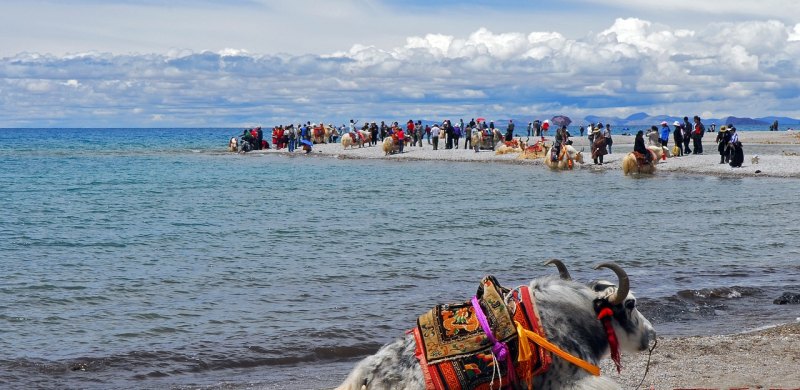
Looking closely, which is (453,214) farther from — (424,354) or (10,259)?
(424,354)

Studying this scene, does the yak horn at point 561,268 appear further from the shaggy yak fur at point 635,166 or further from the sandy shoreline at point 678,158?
the shaggy yak fur at point 635,166

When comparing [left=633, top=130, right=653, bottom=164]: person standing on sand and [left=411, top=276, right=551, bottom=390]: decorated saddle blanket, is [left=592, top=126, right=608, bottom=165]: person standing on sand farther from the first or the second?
[left=411, top=276, right=551, bottom=390]: decorated saddle blanket

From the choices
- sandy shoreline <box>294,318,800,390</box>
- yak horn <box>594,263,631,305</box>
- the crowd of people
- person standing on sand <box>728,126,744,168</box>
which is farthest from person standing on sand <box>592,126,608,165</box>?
yak horn <box>594,263,631,305</box>

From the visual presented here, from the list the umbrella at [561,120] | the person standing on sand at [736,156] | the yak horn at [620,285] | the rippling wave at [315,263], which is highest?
the umbrella at [561,120]

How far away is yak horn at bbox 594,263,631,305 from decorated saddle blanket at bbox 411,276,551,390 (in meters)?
0.41

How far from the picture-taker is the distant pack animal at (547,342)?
13.9 feet

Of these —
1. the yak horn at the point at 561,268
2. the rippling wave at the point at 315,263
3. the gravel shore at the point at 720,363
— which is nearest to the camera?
the yak horn at the point at 561,268

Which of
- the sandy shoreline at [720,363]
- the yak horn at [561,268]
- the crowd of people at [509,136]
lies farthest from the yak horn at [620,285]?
the crowd of people at [509,136]

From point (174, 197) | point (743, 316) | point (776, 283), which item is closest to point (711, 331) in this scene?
point (743, 316)

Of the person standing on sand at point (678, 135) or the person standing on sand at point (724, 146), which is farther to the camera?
the person standing on sand at point (678, 135)

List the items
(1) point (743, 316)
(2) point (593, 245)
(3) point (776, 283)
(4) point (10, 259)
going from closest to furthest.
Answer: (1) point (743, 316) → (3) point (776, 283) → (4) point (10, 259) → (2) point (593, 245)

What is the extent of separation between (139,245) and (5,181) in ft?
77.4

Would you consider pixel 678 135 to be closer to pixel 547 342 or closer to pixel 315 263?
pixel 315 263

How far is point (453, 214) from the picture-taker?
23.3 meters
